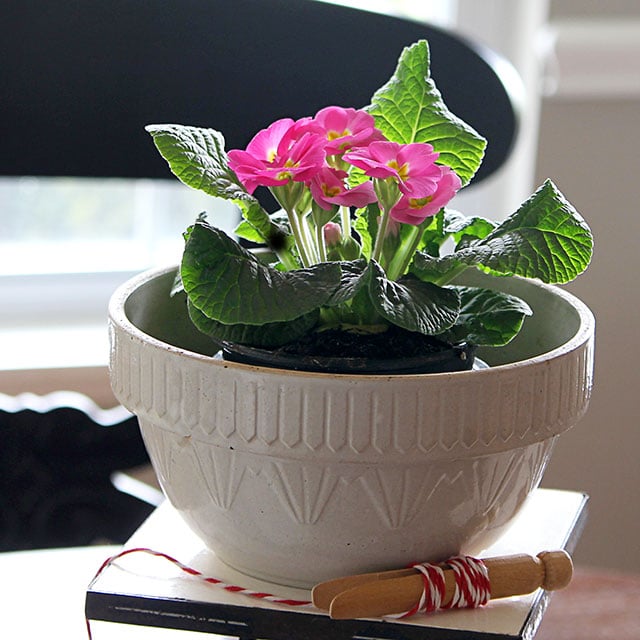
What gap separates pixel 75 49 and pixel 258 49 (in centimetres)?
18

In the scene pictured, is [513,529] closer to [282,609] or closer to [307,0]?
[282,609]

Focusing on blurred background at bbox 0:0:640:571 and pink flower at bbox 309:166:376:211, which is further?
blurred background at bbox 0:0:640:571

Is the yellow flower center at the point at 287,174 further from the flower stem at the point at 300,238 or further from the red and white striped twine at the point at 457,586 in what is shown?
the red and white striped twine at the point at 457,586

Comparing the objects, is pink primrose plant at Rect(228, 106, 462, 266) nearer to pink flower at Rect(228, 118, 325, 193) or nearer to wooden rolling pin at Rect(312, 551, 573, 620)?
pink flower at Rect(228, 118, 325, 193)

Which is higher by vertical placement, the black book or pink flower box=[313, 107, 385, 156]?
pink flower box=[313, 107, 385, 156]

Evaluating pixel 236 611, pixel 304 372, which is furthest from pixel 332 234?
pixel 236 611

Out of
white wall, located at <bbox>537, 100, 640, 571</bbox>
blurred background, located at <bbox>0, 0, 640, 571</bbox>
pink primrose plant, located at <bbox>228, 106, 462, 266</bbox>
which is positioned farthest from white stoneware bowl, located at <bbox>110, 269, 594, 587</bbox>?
white wall, located at <bbox>537, 100, 640, 571</bbox>

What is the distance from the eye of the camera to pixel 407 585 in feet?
1.88

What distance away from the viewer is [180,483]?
0.62 meters

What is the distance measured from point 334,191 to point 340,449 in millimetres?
143

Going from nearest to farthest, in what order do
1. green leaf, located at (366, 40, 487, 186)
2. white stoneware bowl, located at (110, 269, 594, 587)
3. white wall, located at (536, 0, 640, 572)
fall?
white stoneware bowl, located at (110, 269, 594, 587) < green leaf, located at (366, 40, 487, 186) < white wall, located at (536, 0, 640, 572)

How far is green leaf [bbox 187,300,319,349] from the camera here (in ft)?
1.96

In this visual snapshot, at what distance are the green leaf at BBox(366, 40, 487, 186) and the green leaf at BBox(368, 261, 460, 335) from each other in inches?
4.0

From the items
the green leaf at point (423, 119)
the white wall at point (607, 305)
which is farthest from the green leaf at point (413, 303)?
the white wall at point (607, 305)
